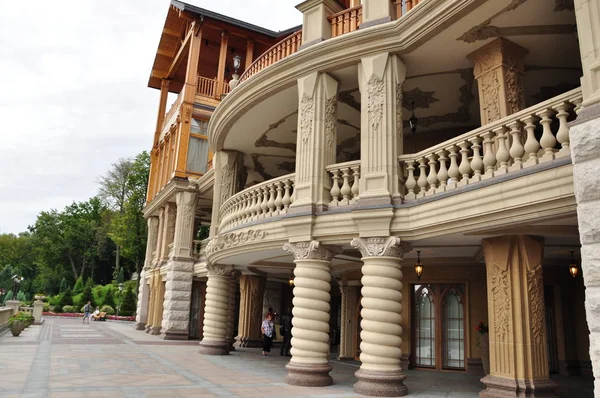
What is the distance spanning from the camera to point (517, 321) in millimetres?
7953

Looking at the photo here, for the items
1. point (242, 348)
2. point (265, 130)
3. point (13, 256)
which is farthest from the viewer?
point (13, 256)

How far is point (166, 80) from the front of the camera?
29.4 meters

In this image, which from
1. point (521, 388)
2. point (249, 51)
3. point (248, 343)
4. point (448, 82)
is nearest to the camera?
point (521, 388)

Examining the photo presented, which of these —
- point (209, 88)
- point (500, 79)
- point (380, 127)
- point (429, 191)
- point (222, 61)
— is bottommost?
point (429, 191)

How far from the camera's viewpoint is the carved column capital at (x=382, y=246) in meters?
8.99

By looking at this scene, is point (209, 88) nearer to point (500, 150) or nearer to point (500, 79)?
point (500, 79)

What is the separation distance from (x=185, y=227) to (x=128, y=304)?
22.6 m

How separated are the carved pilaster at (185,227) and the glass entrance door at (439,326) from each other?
1251 centimetres

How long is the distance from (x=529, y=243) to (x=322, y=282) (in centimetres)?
409

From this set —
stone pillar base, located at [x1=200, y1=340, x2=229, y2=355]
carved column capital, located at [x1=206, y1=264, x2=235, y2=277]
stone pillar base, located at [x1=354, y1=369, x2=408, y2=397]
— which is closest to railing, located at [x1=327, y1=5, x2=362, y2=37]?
stone pillar base, located at [x1=354, y1=369, x2=408, y2=397]

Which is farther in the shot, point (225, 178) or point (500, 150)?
point (225, 178)

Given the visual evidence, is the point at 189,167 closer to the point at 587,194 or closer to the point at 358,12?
the point at 358,12

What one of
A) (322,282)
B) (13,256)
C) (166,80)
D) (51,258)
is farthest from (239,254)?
(13,256)

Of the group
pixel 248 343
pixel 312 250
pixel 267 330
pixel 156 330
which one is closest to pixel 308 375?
pixel 312 250
